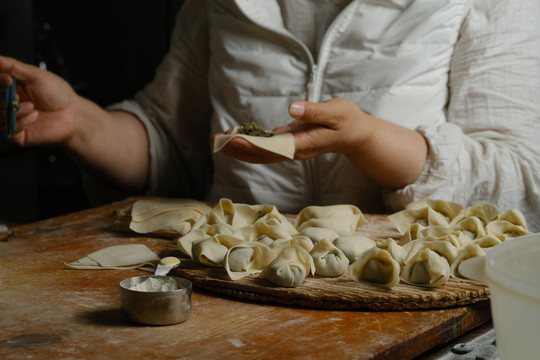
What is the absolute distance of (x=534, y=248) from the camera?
0.71 meters

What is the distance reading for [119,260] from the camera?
1134 mm

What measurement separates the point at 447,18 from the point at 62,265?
111 cm

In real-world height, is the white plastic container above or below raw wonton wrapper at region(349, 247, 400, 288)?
above

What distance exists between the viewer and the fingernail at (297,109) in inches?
49.1

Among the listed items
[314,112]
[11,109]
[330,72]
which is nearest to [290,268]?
[314,112]

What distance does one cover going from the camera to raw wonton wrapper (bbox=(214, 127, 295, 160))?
1275 mm

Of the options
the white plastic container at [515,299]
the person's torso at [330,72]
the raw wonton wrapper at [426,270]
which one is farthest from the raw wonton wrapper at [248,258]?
the person's torso at [330,72]

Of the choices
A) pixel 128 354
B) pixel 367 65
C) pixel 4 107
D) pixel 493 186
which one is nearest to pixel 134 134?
pixel 4 107

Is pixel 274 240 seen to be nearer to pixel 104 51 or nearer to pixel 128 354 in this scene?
pixel 128 354

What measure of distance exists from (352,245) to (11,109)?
0.97 meters

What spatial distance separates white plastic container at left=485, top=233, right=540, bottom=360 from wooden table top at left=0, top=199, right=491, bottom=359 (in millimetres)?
183

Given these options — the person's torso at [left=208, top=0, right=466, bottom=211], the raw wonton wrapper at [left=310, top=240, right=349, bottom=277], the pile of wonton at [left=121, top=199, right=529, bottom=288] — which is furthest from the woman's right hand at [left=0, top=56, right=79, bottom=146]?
the raw wonton wrapper at [left=310, top=240, right=349, bottom=277]

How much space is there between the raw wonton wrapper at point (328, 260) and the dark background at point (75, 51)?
2.12 m

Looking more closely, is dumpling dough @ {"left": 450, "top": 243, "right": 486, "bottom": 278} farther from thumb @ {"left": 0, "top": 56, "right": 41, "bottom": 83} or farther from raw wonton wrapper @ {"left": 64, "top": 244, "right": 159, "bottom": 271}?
thumb @ {"left": 0, "top": 56, "right": 41, "bottom": 83}
